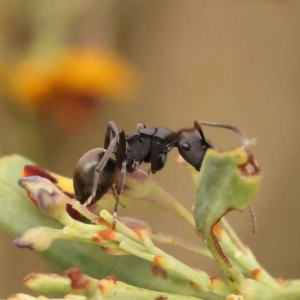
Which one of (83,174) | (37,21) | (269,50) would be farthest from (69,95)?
(83,174)

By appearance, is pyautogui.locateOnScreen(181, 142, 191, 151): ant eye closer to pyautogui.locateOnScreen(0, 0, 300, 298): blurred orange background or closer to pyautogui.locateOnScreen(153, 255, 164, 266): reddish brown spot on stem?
pyautogui.locateOnScreen(153, 255, 164, 266): reddish brown spot on stem

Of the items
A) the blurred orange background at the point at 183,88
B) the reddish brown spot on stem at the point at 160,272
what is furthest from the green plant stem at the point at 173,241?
the blurred orange background at the point at 183,88

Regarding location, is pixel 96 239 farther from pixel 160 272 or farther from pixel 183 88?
pixel 183 88

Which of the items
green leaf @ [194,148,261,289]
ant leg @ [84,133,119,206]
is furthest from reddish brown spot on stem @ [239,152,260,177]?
ant leg @ [84,133,119,206]

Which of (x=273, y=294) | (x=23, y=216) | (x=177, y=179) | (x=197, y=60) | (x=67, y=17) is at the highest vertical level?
(x=67, y=17)

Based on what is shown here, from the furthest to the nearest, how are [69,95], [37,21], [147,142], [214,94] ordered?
[214,94] → [37,21] → [69,95] → [147,142]

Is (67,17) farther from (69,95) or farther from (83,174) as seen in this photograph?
(83,174)

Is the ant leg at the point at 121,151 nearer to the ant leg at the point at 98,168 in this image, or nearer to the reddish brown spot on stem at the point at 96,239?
the ant leg at the point at 98,168
